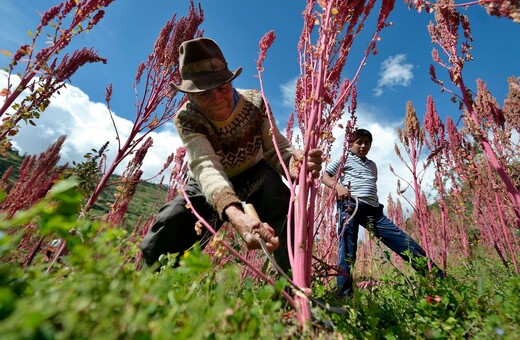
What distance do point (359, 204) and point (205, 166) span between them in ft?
8.99

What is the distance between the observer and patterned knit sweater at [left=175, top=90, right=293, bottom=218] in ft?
6.63

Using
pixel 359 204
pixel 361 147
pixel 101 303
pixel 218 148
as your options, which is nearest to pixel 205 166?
pixel 218 148

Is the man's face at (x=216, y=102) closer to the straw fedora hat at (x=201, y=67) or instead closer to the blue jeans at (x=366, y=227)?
the straw fedora hat at (x=201, y=67)

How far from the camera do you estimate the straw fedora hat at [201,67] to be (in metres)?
2.10

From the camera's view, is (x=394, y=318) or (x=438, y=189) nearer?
(x=394, y=318)

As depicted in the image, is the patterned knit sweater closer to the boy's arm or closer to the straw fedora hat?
the straw fedora hat

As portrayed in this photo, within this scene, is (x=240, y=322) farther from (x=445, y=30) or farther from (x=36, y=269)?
(x=445, y=30)

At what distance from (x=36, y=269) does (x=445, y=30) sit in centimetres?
345

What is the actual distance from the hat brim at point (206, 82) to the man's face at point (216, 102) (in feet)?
0.22

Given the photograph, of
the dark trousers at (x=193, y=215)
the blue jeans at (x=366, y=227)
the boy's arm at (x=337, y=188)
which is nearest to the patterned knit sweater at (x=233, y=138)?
the dark trousers at (x=193, y=215)

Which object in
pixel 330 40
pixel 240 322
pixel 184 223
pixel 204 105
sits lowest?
pixel 240 322

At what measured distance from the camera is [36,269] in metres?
0.61

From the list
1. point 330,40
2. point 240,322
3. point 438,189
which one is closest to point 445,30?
point 330,40

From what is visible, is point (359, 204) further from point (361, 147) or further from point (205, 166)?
point (205, 166)
